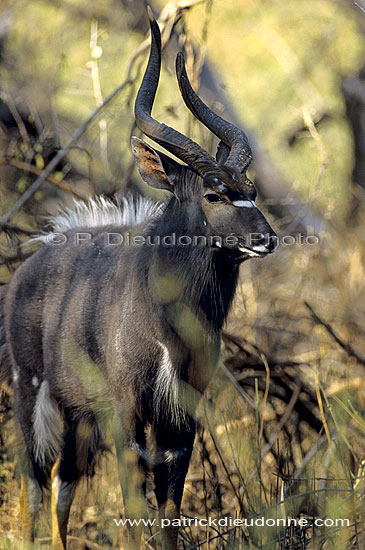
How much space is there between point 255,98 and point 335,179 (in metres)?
3.73

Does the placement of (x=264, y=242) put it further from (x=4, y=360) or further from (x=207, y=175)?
(x=4, y=360)

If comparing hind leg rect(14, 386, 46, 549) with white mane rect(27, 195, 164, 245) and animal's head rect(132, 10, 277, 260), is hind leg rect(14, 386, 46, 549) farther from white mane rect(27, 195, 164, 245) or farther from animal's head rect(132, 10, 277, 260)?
animal's head rect(132, 10, 277, 260)

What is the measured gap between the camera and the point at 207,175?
3348 mm

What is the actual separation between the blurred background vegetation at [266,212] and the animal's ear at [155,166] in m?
1.12

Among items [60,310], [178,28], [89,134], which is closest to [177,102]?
[178,28]

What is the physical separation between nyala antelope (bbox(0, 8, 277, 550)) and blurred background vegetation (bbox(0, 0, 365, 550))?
29 cm

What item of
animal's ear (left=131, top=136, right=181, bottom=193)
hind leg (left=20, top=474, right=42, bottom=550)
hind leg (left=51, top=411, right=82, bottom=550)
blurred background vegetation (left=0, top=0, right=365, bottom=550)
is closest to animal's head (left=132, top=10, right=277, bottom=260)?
animal's ear (left=131, top=136, right=181, bottom=193)

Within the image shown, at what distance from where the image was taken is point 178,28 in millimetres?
5941

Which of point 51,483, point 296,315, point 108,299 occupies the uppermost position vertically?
point 296,315

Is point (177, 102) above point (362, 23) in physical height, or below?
below

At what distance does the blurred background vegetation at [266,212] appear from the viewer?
169 inches

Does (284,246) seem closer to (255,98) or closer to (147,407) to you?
(147,407)

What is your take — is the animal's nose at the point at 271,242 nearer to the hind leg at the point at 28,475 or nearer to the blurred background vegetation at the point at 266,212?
the blurred background vegetation at the point at 266,212

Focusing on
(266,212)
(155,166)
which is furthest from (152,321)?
(266,212)
